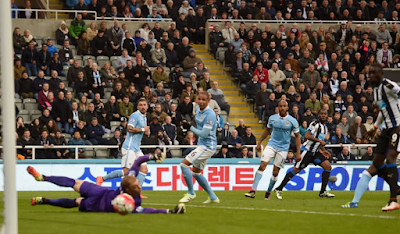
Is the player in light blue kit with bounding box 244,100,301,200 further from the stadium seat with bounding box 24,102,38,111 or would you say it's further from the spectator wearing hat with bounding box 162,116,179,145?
the stadium seat with bounding box 24,102,38,111

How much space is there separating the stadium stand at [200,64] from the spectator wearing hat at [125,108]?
0.12 ft

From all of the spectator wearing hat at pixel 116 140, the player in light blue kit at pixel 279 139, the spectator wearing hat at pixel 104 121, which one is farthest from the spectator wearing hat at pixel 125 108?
the player in light blue kit at pixel 279 139

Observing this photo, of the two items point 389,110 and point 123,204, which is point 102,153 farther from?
point 389,110

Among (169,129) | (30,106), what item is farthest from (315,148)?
(30,106)

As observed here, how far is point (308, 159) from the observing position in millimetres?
15414

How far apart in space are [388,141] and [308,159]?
16.7 ft

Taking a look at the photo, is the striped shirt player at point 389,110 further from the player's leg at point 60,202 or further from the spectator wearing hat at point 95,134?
the spectator wearing hat at point 95,134

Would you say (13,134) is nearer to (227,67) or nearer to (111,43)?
(111,43)

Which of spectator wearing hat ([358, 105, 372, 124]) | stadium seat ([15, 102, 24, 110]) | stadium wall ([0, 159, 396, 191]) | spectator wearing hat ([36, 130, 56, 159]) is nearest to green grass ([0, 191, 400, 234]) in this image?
stadium wall ([0, 159, 396, 191])

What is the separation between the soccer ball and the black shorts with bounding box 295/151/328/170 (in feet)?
23.6

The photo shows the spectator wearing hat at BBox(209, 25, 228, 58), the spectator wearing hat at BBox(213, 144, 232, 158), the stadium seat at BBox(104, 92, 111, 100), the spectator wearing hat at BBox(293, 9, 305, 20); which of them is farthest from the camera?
the spectator wearing hat at BBox(293, 9, 305, 20)

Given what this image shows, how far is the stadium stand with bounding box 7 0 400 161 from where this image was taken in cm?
2183

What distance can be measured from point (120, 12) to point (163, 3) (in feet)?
8.73

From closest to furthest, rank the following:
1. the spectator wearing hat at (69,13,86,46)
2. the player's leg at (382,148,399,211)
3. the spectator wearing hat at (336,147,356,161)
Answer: the player's leg at (382,148,399,211) → the spectator wearing hat at (336,147,356,161) → the spectator wearing hat at (69,13,86,46)
